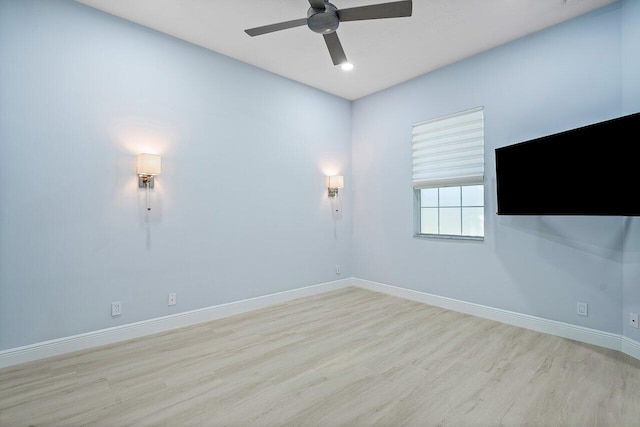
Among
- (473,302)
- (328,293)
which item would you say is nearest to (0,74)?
(328,293)

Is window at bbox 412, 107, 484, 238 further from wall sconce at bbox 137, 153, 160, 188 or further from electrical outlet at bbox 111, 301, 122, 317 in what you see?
electrical outlet at bbox 111, 301, 122, 317

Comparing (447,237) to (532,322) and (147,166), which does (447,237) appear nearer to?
(532,322)

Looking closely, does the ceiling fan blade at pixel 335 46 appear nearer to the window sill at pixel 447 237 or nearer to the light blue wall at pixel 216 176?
the light blue wall at pixel 216 176

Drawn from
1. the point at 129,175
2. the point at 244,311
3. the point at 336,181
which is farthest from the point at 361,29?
the point at 244,311

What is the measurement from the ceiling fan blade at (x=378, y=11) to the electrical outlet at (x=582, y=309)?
3.15 meters

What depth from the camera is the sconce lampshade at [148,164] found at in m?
3.06

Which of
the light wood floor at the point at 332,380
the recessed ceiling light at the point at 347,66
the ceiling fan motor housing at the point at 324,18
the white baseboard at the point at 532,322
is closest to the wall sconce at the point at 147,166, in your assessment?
the light wood floor at the point at 332,380

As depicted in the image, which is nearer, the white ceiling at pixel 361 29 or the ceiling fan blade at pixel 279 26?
the ceiling fan blade at pixel 279 26

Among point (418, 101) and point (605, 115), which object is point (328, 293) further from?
point (605, 115)

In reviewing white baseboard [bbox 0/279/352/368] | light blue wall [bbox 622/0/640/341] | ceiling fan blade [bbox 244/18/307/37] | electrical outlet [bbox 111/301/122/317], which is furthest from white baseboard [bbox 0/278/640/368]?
ceiling fan blade [bbox 244/18/307/37]

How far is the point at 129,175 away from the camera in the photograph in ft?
10.3

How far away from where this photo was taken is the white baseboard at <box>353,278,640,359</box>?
2.80 m

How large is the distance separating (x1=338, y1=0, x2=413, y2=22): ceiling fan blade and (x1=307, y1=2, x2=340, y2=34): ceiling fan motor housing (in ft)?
0.20

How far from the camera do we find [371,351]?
2832mm
